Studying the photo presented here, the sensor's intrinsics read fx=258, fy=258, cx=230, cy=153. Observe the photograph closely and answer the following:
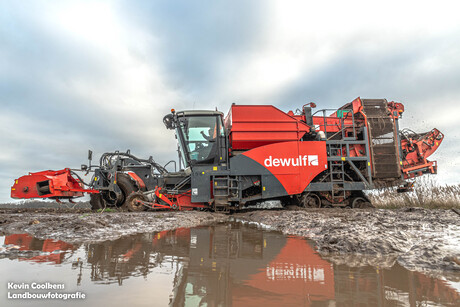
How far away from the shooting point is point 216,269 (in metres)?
1.85

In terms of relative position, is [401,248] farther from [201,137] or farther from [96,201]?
[96,201]

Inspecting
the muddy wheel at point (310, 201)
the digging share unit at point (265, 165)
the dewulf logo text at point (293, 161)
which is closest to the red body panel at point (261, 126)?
the digging share unit at point (265, 165)

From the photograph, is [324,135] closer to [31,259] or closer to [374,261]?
[374,261]

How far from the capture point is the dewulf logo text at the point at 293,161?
8.23 metres

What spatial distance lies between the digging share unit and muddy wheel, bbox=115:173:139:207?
32 millimetres

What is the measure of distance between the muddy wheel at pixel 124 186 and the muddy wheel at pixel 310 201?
5.62 m

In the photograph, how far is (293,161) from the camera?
8.28 metres

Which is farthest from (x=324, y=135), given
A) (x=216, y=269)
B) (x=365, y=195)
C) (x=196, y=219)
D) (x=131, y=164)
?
(x=216, y=269)

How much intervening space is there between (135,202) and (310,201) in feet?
18.5

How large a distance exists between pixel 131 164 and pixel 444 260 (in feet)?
30.3

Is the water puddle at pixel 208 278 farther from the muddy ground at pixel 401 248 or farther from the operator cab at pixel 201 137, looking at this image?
the operator cab at pixel 201 137

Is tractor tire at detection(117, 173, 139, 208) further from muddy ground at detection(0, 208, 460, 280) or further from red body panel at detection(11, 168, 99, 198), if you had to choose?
muddy ground at detection(0, 208, 460, 280)

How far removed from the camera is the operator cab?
8.49m

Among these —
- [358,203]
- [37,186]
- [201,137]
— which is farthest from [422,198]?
[37,186]
